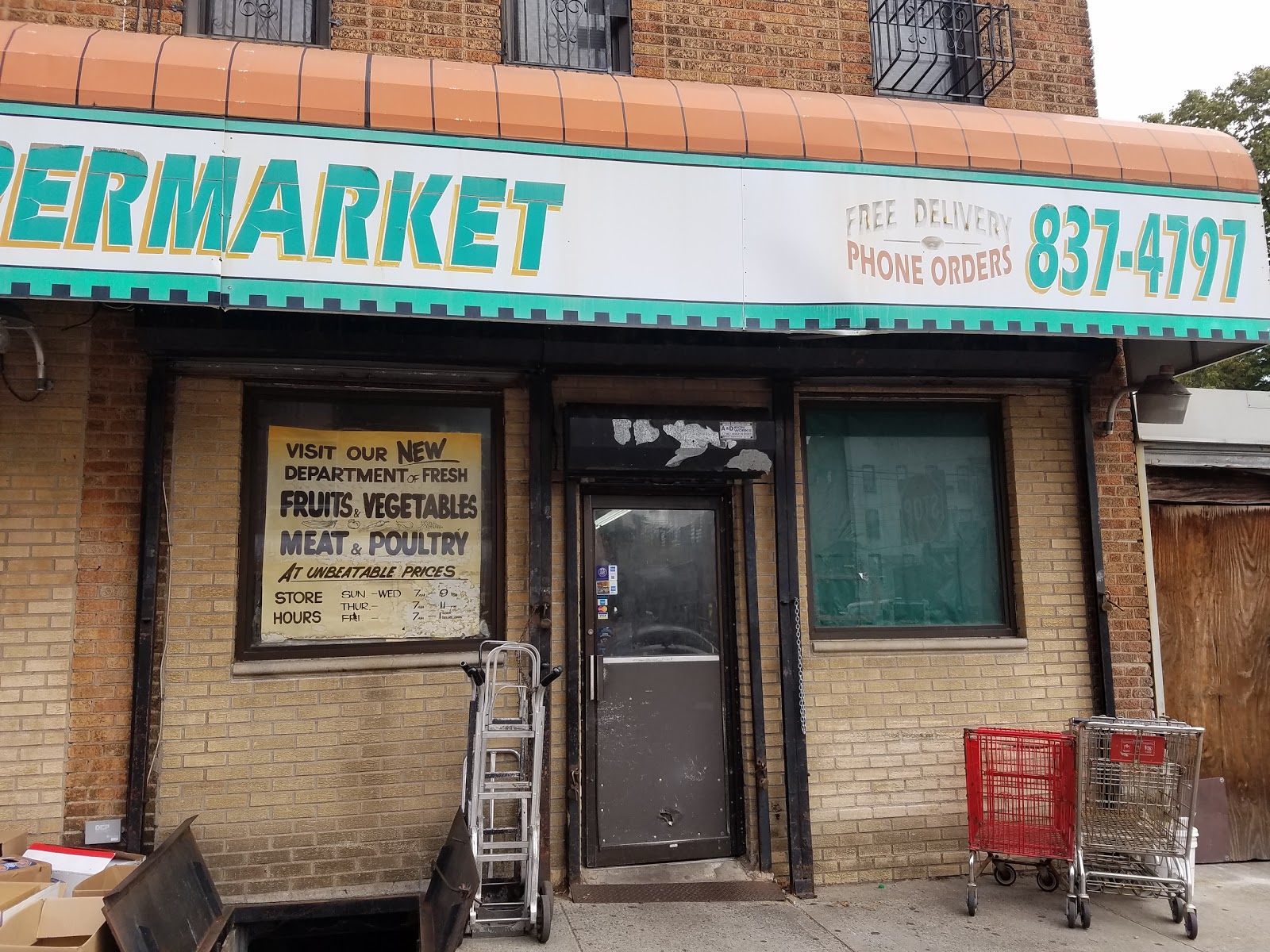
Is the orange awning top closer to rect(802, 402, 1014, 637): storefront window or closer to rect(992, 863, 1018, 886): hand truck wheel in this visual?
rect(802, 402, 1014, 637): storefront window

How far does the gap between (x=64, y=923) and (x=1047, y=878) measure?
5.17 m

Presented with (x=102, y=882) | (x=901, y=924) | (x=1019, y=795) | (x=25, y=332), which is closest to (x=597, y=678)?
(x=901, y=924)

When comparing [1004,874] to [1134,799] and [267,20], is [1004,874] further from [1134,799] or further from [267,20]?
[267,20]

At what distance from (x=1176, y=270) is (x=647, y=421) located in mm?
3094

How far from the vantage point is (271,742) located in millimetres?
4922

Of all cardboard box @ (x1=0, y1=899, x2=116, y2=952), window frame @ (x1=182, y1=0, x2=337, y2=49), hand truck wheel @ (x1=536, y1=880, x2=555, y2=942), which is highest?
window frame @ (x1=182, y1=0, x2=337, y2=49)

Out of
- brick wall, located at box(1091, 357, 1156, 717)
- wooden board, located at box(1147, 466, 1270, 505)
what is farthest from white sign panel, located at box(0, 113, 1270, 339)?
wooden board, located at box(1147, 466, 1270, 505)

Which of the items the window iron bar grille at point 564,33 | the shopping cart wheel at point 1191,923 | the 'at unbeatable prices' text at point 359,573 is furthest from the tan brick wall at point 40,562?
the shopping cart wheel at point 1191,923

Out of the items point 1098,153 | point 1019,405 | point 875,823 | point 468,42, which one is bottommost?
point 875,823

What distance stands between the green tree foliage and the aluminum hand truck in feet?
58.2

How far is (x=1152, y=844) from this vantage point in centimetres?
486

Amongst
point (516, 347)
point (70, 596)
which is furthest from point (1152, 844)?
point (70, 596)

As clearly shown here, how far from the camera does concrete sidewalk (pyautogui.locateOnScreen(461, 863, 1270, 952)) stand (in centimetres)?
451

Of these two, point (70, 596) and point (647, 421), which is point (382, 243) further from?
point (70, 596)
